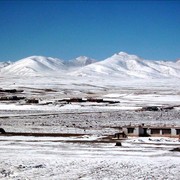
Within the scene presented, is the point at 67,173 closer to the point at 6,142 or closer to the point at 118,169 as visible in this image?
the point at 118,169

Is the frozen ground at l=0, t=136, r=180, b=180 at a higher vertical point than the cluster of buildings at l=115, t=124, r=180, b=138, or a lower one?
lower

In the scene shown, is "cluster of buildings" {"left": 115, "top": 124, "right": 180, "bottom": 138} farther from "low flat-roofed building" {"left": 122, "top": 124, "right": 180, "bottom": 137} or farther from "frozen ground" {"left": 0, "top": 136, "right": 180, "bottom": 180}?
"frozen ground" {"left": 0, "top": 136, "right": 180, "bottom": 180}

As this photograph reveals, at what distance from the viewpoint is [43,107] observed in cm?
5591

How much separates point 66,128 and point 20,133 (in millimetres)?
4387

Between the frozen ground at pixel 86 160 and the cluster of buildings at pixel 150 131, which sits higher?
the cluster of buildings at pixel 150 131

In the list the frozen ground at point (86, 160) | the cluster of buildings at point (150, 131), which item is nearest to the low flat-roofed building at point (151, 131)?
the cluster of buildings at point (150, 131)

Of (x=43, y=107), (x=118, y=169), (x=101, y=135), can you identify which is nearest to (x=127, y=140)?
(x=101, y=135)

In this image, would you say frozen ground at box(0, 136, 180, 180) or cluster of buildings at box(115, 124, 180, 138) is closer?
frozen ground at box(0, 136, 180, 180)

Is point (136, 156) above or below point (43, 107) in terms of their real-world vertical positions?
below

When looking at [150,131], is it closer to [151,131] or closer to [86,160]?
[151,131]

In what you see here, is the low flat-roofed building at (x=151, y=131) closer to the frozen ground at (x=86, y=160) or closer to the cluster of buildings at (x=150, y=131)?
the cluster of buildings at (x=150, y=131)

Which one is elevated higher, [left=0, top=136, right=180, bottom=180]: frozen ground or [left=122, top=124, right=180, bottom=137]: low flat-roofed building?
[left=122, top=124, right=180, bottom=137]: low flat-roofed building

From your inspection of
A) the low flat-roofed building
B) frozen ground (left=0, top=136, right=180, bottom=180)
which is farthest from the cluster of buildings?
frozen ground (left=0, top=136, right=180, bottom=180)

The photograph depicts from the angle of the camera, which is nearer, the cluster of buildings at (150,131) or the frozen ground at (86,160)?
the frozen ground at (86,160)
